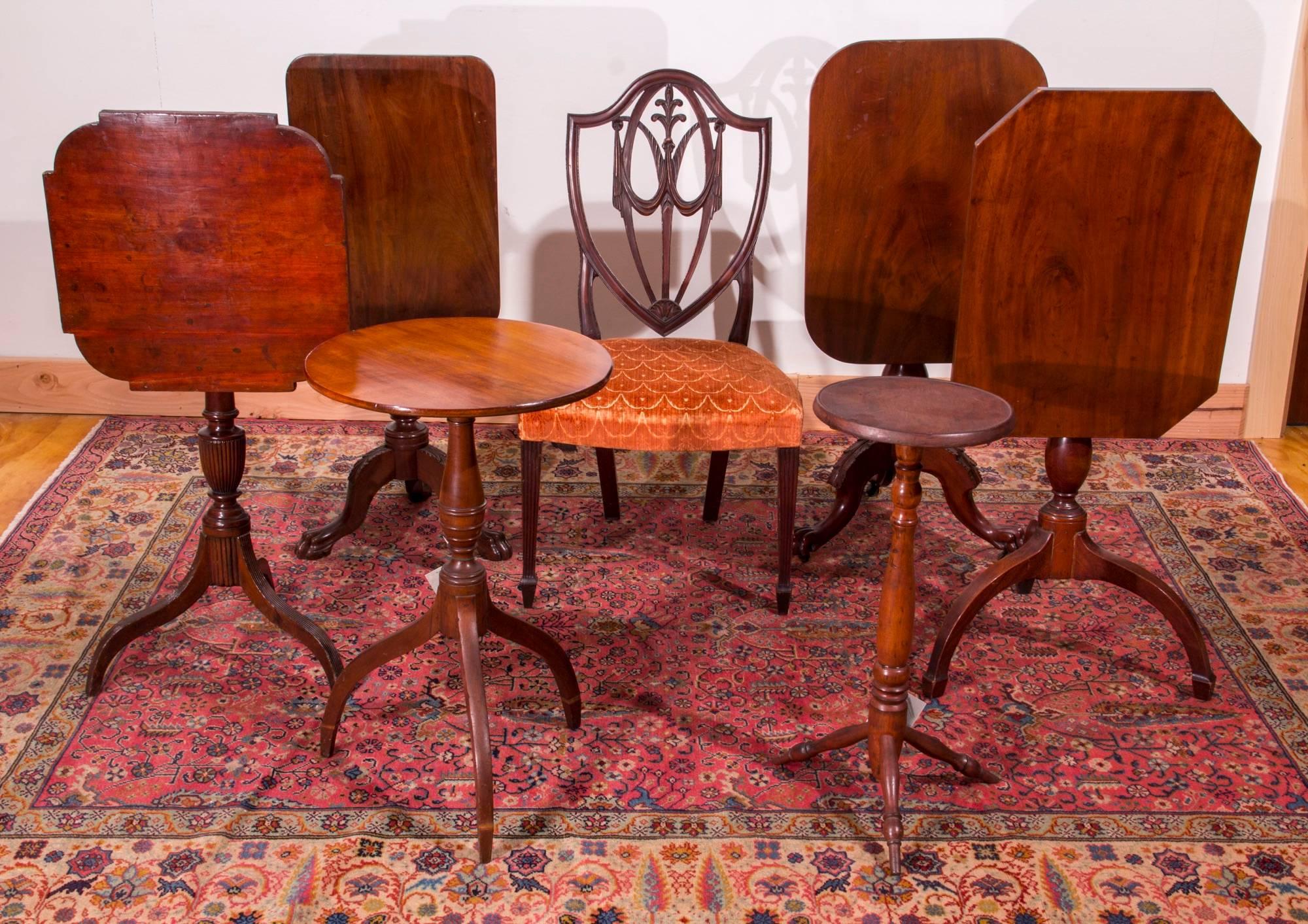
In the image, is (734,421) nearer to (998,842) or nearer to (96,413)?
(998,842)

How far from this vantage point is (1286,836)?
7.13 feet

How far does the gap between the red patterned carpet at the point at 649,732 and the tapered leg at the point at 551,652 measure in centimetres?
6

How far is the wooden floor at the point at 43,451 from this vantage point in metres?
3.44

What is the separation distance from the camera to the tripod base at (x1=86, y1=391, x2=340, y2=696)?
8.29ft

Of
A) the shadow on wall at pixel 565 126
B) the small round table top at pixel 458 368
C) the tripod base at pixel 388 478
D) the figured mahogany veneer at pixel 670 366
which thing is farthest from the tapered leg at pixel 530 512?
the shadow on wall at pixel 565 126

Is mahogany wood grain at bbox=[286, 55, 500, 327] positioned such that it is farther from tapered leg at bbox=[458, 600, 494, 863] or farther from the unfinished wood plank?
the unfinished wood plank

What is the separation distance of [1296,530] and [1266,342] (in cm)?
77

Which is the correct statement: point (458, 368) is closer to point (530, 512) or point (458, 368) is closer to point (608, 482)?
point (530, 512)

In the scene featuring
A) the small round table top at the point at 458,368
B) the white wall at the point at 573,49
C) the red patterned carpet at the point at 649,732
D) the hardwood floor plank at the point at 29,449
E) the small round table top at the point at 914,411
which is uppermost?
the white wall at the point at 573,49

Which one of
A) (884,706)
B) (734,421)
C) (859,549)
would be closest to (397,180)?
(734,421)

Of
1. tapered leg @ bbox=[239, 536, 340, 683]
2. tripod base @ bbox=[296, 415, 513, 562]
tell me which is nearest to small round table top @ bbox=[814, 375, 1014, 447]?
tapered leg @ bbox=[239, 536, 340, 683]

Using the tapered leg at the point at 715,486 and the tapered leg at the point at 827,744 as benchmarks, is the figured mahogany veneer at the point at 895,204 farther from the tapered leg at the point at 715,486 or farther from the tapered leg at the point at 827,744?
the tapered leg at the point at 827,744

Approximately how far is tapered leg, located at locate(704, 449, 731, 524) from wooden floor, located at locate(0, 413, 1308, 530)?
160 cm

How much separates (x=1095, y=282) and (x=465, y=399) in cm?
122
